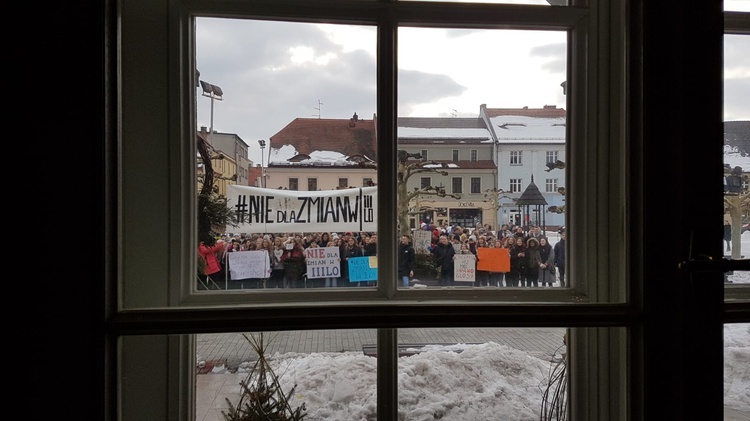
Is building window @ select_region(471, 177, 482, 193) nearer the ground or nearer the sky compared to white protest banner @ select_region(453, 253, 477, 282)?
nearer the sky

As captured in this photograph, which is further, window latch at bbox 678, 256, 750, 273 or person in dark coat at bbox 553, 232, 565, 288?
person in dark coat at bbox 553, 232, 565, 288

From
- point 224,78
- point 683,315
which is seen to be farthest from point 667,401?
point 224,78

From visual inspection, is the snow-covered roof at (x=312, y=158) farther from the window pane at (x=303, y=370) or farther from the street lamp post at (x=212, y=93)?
the window pane at (x=303, y=370)

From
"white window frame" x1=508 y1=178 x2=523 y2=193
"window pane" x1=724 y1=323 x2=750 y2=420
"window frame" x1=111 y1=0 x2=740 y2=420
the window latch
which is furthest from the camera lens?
"white window frame" x1=508 y1=178 x2=523 y2=193

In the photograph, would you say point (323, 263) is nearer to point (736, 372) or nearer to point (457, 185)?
point (457, 185)

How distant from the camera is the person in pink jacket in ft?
3.85

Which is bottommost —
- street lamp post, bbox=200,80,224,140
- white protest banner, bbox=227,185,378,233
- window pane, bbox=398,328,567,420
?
window pane, bbox=398,328,567,420

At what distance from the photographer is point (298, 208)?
1.19 metres

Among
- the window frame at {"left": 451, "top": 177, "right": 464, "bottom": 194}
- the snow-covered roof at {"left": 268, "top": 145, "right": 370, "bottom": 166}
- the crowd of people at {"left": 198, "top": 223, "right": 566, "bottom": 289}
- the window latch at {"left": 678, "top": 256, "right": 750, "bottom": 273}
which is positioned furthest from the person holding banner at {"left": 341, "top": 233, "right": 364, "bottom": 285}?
the window latch at {"left": 678, "top": 256, "right": 750, "bottom": 273}

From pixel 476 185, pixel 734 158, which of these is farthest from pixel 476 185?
pixel 734 158

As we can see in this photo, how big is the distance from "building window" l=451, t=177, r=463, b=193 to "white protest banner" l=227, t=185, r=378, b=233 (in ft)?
0.76

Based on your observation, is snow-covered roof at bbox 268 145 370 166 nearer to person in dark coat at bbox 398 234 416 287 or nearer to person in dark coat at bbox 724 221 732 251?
person in dark coat at bbox 398 234 416 287

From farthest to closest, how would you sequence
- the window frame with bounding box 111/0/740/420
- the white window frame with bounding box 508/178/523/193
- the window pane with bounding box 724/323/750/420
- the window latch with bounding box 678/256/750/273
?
the white window frame with bounding box 508/178/523/193
the window pane with bounding box 724/323/750/420
the window frame with bounding box 111/0/740/420
the window latch with bounding box 678/256/750/273
